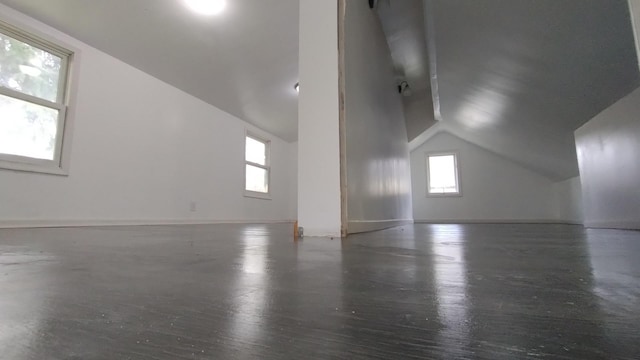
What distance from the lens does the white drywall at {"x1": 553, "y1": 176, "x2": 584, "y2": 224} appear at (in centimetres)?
539

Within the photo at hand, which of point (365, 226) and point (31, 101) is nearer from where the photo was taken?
point (365, 226)

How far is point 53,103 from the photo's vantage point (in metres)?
3.48

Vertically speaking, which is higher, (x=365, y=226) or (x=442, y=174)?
(x=442, y=174)

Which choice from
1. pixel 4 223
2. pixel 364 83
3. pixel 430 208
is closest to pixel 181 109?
pixel 4 223

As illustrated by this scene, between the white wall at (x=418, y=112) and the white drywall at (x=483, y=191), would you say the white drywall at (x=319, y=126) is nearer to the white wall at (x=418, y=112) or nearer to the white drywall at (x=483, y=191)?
the white wall at (x=418, y=112)

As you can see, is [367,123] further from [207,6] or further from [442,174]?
[442,174]

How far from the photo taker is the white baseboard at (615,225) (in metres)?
2.40

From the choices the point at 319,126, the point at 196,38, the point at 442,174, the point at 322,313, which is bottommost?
the point at 322,313

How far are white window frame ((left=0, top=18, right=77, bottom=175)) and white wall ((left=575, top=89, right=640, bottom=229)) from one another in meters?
5.45

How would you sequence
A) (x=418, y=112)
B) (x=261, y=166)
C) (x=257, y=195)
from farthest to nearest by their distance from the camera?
(x=261, y=166), (x=257, y=195), (x=418, y=112)

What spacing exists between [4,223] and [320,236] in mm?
3352

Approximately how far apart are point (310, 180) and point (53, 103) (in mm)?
3432

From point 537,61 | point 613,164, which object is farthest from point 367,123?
point 613,164

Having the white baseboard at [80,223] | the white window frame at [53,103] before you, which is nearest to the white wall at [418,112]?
the white baseboard at [80,223]
